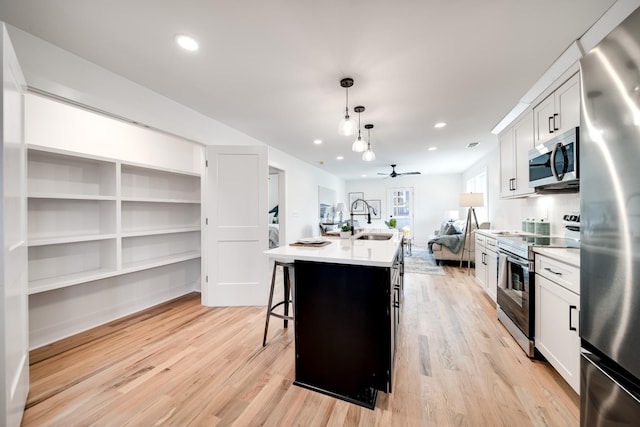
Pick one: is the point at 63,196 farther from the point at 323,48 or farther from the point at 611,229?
the point at 611,229

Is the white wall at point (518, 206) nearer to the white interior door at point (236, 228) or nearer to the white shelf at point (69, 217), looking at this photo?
the white interior door at point (236, 228)

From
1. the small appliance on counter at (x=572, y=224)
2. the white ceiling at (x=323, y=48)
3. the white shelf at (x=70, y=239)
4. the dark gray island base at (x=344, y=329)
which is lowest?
the dark gray island base at (x=344, y=329)

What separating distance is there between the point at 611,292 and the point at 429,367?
1.44 meters

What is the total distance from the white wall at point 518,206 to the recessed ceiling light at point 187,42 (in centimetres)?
364

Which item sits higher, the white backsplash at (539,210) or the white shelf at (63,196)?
the white shelf at (63,196)

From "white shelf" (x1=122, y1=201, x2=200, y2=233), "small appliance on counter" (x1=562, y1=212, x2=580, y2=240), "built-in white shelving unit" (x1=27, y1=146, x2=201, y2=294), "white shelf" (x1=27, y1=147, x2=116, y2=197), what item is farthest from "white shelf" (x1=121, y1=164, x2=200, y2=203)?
"small appliance on counter" (x1=562, y1=212, x2=580, y2=240)

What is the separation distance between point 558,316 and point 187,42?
3.28 metres

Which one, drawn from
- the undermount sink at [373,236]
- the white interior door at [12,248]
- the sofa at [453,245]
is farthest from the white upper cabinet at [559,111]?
the white interior door at [12,248]

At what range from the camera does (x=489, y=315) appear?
288 centimetres

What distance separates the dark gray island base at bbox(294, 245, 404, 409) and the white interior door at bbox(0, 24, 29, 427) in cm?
145

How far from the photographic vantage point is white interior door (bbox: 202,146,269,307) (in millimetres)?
3172

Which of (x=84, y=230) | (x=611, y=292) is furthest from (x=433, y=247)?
(x=84, y=230)

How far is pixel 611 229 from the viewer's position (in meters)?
0.85

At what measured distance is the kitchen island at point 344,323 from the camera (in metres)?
1.58
